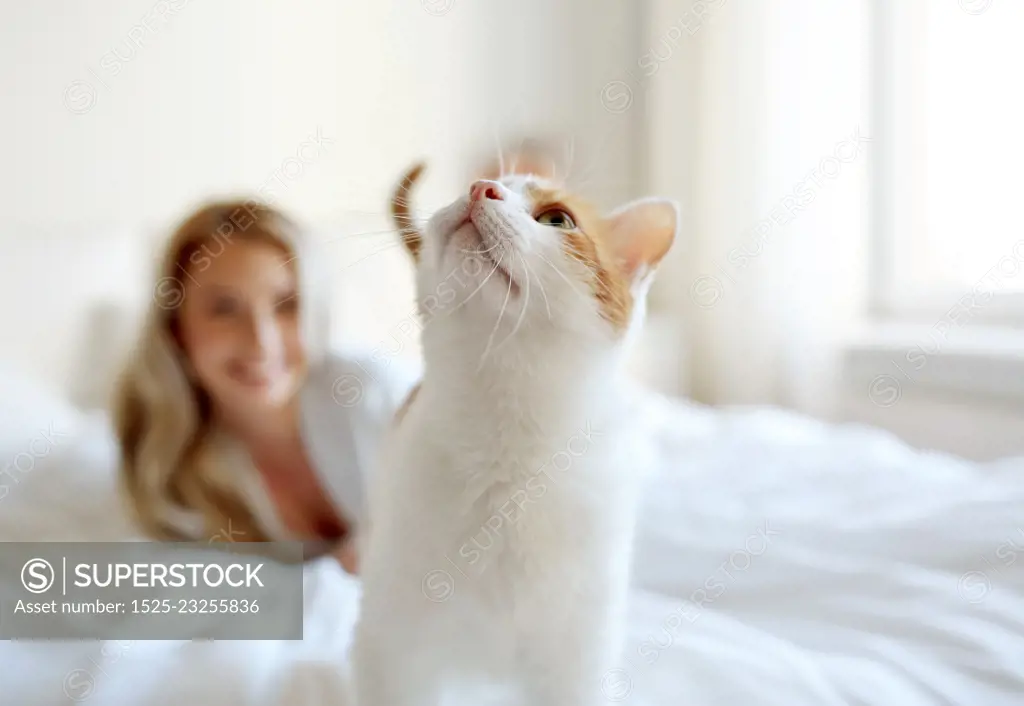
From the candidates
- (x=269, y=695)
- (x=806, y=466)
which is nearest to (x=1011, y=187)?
(x=806, y=466)

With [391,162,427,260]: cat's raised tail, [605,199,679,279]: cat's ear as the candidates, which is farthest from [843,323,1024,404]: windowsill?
[391,162,427,260]: cat's raised tail

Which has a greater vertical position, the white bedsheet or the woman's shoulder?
the woman's shoulder

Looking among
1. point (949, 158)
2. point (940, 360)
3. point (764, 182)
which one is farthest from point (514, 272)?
point (764, 182)

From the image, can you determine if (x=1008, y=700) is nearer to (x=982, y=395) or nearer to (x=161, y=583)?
(x=161, y=583)

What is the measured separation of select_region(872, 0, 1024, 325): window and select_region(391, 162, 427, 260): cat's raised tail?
1527mm

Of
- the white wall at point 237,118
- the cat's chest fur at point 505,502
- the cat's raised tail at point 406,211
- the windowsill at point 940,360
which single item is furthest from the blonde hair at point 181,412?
the windowsill at point 940,360

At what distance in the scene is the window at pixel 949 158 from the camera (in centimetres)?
163

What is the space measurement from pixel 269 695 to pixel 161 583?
279 millimetres


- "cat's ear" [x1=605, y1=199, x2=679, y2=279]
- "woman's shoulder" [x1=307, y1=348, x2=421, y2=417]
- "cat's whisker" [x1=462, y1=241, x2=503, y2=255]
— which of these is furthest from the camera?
"woman's shoulder" [x1=307, y1=348, x2=421, y2=417]

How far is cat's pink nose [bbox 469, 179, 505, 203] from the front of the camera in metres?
0.58

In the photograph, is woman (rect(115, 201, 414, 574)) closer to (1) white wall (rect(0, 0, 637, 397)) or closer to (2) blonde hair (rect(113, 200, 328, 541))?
(2) blonde hair (rect(113, 200, 328, 541))

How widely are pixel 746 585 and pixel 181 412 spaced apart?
36.1 inches

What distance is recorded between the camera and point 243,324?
1.10 m

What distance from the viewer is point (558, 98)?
8.13ft
